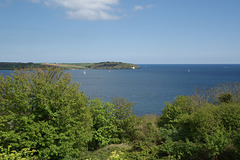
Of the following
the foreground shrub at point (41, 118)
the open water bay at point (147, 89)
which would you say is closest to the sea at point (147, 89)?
the open water bay at point (147, 89)

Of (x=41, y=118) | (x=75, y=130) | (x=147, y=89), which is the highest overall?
(x=41, y=118)

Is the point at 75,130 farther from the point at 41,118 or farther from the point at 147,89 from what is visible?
the point at 147,89

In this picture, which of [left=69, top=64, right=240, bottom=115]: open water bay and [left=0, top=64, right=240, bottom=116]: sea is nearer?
[left=0, top=64, right=240, bottom=116]: sea

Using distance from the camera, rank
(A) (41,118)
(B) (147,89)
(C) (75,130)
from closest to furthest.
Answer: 1. (A) (41,118)
2. (C) (75,130)
3. (B) (147,89)

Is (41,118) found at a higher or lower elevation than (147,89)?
higher

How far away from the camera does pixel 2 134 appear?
543 inches

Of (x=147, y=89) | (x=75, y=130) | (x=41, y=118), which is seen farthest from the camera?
(x=147, y=89)

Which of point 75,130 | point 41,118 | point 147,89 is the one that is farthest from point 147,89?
point 41,118

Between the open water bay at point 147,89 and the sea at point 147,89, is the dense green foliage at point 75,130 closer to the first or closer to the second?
the sea at point 147,89

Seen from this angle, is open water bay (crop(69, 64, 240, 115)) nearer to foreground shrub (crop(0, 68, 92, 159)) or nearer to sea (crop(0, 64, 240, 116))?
sea (crop(0, 64, 240, 116))

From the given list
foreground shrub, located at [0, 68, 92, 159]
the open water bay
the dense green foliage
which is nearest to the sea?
the open water bay

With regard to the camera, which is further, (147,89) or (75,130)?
(147,89)

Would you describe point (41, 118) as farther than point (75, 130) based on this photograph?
No

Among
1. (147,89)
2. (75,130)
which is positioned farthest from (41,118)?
(147,89)
